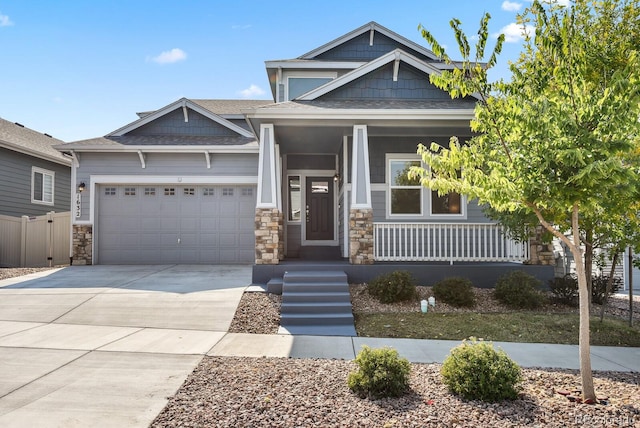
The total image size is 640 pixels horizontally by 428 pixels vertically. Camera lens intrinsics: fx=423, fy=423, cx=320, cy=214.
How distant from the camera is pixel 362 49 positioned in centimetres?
1473

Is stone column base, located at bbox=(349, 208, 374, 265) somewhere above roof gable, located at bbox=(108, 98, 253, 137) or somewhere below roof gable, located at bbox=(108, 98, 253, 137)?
below

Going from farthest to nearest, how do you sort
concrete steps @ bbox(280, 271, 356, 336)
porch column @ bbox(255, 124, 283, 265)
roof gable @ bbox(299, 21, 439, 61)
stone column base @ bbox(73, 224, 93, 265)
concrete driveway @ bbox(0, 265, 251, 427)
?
1. roof gable @ bbox(299, 21, 439, 61)
2. stone column base @ bbox(73, 224, 93, 265)
3. porch column @ bbox(255, 124, 283, 265)
4. concrete steps @ bbox(280, 271, 356, 336)
5. concrete driveway @ bbox(0, 265, 251, 427)

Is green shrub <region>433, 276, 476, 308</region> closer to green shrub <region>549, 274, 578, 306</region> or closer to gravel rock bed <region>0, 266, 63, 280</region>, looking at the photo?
green shrub <region>549, 274, 578, 306</region>

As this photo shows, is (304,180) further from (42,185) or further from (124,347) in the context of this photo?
(42,185)

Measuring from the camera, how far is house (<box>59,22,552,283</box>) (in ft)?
30.3

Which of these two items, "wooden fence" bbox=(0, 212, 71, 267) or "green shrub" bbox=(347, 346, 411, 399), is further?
"wooden fence" bbox=(0, 212, 71, 267)

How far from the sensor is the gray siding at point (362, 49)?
47.6ft

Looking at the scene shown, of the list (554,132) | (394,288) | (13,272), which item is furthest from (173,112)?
(554,132)

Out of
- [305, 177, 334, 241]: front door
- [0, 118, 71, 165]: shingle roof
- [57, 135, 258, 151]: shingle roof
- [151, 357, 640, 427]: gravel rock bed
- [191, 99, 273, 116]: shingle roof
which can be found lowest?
[151, 357, 640, 427]: gravel rock bed

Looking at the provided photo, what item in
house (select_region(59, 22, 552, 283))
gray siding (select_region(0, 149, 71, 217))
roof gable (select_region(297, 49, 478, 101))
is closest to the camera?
house (select_region(59, 22, 552, 283))

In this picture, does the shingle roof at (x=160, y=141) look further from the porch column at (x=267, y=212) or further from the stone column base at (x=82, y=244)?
the porch column at (x=267, y=212)

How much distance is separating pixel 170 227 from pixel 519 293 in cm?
978

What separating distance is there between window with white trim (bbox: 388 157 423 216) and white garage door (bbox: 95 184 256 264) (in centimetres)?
452

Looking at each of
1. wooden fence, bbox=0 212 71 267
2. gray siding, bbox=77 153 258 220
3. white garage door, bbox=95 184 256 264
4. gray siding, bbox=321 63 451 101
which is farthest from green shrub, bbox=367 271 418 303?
wooden fence, bbox=0 212 71 267
